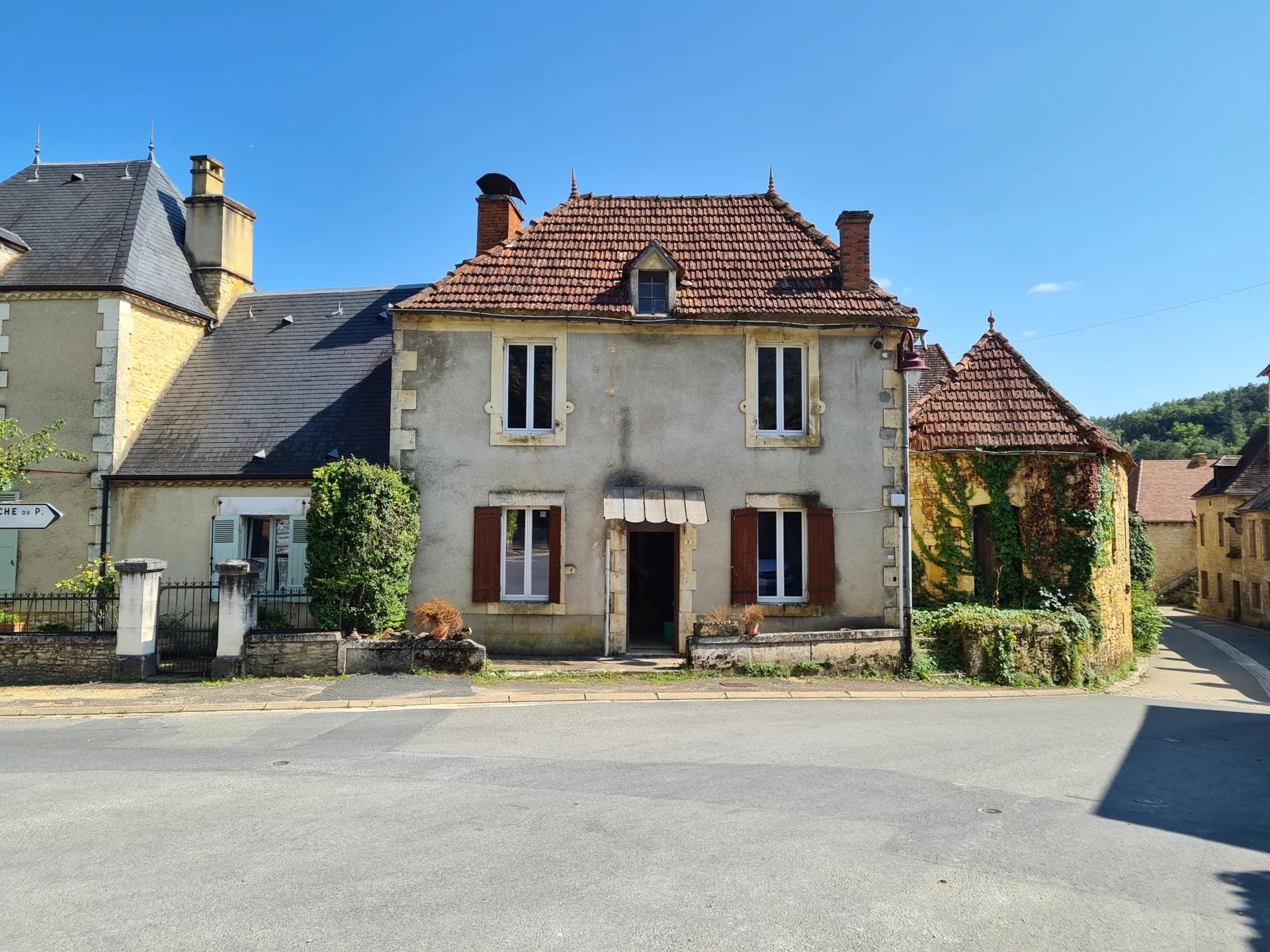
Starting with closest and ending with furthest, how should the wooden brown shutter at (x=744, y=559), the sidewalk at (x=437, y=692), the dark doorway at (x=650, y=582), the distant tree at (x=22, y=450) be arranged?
the sidewalk at (x=437, y=692) → the distant tree at (x=22, y=450) → the wooden brown shutter at (x=744, y=559) → the dark doorway at (x=650, y=582)

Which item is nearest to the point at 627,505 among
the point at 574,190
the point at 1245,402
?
the point at 574,190

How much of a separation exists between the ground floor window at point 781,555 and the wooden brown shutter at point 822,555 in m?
0.13

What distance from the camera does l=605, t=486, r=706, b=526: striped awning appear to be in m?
13.3

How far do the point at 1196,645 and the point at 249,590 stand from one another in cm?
3037

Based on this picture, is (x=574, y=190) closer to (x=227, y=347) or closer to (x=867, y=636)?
(x=227, y=347)

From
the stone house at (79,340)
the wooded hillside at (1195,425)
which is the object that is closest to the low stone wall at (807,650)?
the stone house at (79,340)

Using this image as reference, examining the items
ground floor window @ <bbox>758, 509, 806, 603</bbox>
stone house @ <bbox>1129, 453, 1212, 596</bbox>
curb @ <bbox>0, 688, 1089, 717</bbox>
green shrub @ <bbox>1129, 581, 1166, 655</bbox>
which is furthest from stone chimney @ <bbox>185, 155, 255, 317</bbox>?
stone house @ <bbox>1129, 453, 1212, 596</bbox>

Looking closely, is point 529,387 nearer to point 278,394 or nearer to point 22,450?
point 278,394

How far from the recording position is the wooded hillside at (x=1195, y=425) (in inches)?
3174

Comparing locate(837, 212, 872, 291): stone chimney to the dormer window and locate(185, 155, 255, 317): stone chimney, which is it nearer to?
the dormer window

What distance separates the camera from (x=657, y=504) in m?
13.5

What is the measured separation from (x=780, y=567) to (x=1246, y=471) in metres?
33.7

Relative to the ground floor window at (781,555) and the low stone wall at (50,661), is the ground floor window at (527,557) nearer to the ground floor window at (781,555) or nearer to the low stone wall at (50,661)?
the ground floor window at (781,555)

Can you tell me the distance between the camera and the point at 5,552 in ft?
48.6
